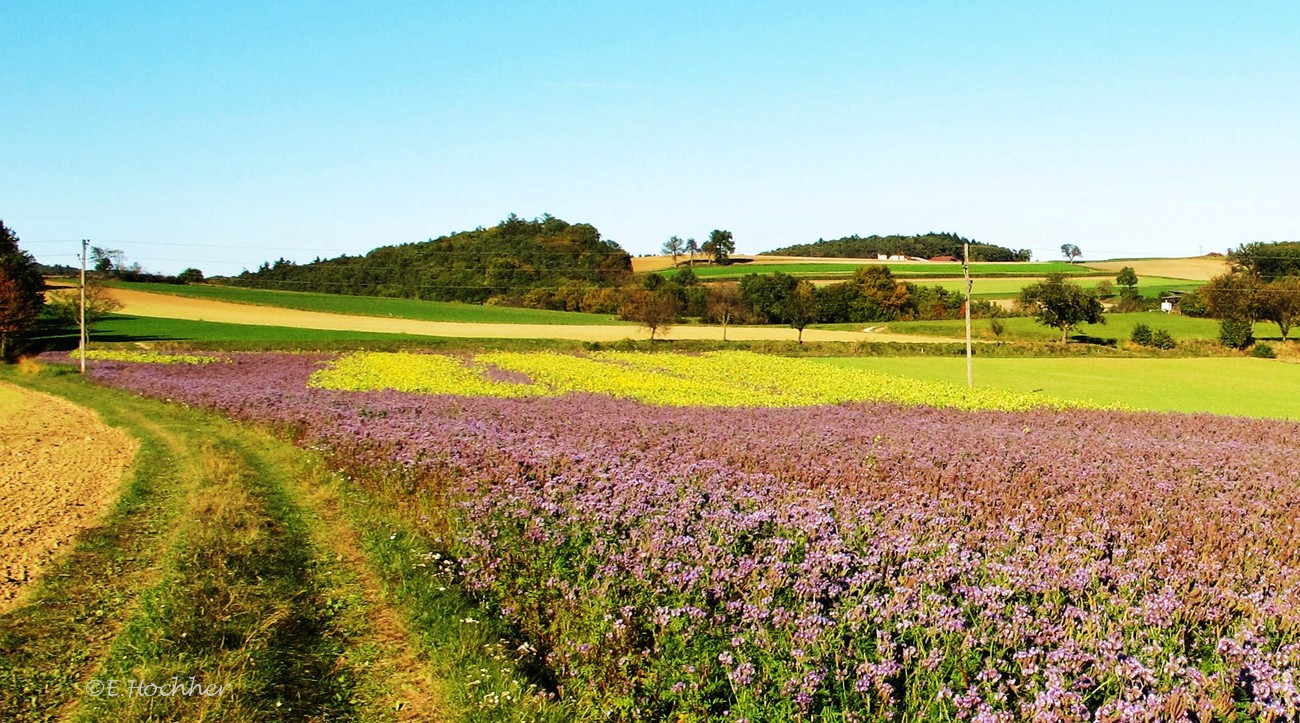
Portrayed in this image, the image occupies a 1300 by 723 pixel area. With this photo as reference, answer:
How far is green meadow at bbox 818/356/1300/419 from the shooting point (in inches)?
1126

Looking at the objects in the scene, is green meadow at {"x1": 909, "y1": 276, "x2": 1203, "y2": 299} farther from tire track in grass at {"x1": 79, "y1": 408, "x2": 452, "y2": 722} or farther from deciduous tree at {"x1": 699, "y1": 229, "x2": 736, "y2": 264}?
tire track in grass at {"x1": 79, "y1": 408, "x2": 452, "y2": 722}

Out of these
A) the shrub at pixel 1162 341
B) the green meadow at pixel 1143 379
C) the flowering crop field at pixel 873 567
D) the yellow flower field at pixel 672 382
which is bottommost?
the green meadow at pixel 1143 379

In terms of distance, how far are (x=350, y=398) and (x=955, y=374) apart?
29553 millimetres

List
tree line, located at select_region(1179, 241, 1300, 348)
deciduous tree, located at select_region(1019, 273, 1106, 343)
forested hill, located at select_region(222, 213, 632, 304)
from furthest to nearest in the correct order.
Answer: forested hill, located at select_region(222, 213, 632, 304) < deciduous tree, located at select_region(1019, 273, 1106, 343) < tree line, located at select_region(1179, 241, 1300, 348)

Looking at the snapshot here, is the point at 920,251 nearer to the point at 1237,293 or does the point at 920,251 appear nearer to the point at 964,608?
the point at 1237,293

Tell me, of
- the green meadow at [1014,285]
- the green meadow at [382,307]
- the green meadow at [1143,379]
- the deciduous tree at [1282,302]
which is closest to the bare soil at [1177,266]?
the green meadow at [1014,285]

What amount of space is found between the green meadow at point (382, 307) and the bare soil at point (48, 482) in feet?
200

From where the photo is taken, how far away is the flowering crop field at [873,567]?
13.8ft

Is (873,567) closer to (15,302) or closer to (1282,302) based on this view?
(15,302)

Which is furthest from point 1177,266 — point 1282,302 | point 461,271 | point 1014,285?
point 461,271

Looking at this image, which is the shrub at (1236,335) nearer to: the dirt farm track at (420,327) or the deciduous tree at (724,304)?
the dirt farm track at (420,327)

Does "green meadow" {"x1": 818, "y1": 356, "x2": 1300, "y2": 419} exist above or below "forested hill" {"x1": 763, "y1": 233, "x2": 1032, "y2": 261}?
below

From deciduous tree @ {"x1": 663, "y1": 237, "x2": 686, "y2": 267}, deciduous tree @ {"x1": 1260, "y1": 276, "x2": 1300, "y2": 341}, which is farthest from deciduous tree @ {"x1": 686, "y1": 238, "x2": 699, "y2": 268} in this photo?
deciduous tree @ {"x1": 1260, "y1": 276, "x2": 1300, "y2": 341}

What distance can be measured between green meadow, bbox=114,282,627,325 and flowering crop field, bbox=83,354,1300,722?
73.4 m
